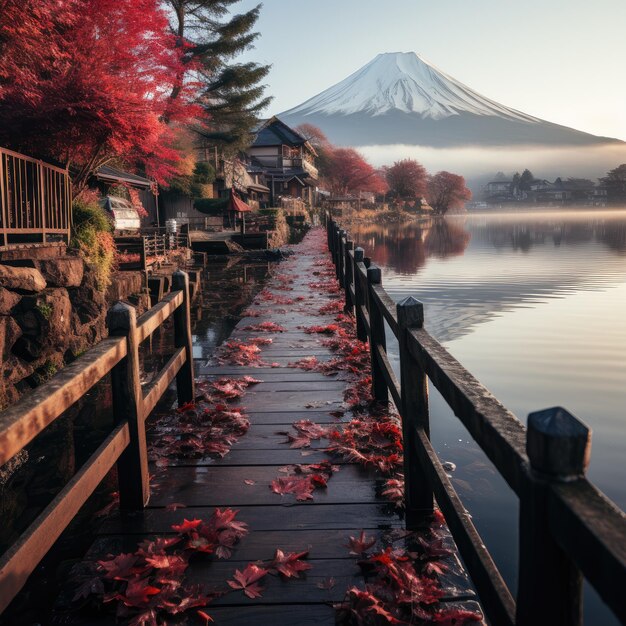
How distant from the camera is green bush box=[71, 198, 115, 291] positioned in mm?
12359

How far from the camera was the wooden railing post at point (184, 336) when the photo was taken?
5.13 m

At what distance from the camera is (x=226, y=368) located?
6.65 meters

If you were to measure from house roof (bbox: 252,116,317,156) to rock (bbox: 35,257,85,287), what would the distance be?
54.4 metres

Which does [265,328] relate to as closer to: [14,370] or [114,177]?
[14,370]

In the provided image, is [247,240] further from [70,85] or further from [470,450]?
[470,450]

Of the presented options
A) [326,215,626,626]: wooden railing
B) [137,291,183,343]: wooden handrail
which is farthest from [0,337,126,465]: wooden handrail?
[326,215,626,626]: wooden railing

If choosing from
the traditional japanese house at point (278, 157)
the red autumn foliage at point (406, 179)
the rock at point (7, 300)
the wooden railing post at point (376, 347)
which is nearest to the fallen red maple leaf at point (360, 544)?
the wooden railing post at point (376, 347)

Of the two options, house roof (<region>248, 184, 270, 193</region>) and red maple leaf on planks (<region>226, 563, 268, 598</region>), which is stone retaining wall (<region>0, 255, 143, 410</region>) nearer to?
red maple leaf on planks (<region>226, 563, 268, 598</region>)

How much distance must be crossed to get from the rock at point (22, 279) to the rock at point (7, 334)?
549 mm

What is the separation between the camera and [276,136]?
205 feet

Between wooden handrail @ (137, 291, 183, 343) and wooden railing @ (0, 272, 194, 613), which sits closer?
wooden railing @ (0, 272, 194, 613)

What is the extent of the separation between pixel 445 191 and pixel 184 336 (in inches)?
5674

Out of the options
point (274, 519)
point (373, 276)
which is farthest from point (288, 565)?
point (373, 276)

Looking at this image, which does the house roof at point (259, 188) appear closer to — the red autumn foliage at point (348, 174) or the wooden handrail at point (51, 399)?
the red autumn foliage at point (348, 174)
